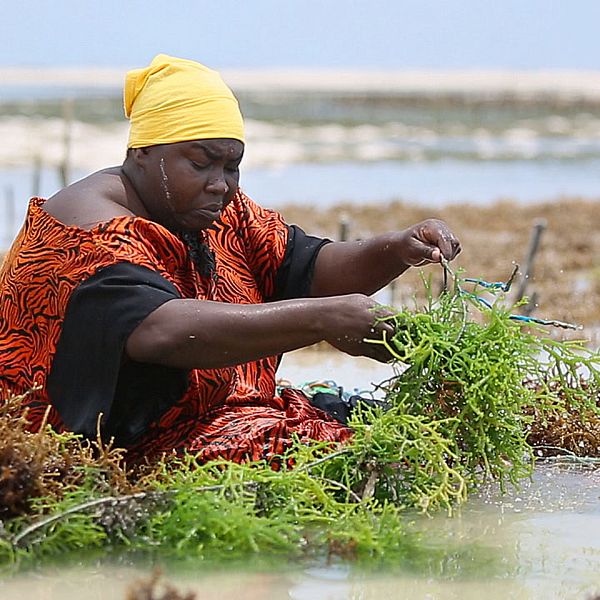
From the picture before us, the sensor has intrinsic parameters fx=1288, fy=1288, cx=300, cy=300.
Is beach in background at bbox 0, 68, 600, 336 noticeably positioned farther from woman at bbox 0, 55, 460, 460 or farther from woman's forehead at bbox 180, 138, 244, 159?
woman's forehead at bbox 180, 138, 244, 159

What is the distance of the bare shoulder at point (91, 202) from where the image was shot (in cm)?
398

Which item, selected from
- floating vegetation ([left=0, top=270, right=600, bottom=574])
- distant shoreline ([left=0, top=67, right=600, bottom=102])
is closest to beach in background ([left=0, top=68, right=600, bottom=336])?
floating vegetation ([left=0, top=270, right=600, bottom=574])

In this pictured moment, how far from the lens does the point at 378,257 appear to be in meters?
4.59

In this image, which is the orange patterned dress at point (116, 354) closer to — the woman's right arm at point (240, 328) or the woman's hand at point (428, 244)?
→ the woman's right arm at point (240, 328)

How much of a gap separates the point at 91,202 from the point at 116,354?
21.7 inches

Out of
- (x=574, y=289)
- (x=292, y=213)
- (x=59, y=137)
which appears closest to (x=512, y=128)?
(x=59, y=137)

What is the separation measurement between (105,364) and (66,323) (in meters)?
0.20

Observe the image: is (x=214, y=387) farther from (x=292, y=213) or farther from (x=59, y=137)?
(x=59, y=137)

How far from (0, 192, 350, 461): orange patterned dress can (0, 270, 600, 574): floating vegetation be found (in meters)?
0.10

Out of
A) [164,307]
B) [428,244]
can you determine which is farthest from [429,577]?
[428,244]

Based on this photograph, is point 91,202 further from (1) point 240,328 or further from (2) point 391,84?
(2) point 391,84

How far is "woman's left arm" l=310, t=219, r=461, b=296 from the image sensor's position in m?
4.37

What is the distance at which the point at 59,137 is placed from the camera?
31031 millimetres

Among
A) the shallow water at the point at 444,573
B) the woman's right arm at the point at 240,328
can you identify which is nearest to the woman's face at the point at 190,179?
the woman's right arm at the point at 240,328
